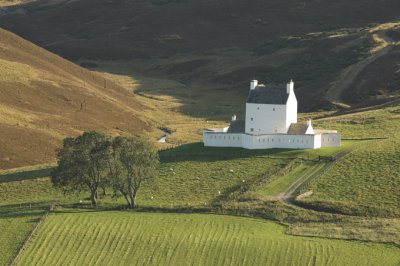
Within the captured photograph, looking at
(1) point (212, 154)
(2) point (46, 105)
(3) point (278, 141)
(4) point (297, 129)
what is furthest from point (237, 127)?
(2) point (46, 105)

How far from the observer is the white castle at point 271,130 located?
8469 cm

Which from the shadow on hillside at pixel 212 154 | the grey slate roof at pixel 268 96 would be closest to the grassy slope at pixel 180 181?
the shadow on hillside at pixel 212 154

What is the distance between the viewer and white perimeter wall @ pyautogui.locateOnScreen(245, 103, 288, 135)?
8631 centimetres

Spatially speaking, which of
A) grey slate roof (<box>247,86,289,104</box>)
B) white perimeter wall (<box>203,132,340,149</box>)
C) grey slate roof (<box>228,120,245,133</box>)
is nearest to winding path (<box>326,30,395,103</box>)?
grey slate roof (<box>228,120,245,133</box>)

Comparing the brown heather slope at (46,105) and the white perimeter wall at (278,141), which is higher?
the brown heather slope at (46,105)

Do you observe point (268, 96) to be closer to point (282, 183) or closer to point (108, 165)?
point (282, 183)

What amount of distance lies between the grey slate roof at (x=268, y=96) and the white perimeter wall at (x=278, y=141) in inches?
161

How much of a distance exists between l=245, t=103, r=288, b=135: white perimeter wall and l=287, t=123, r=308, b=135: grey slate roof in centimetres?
71

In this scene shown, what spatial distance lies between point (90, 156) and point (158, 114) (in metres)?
70.9

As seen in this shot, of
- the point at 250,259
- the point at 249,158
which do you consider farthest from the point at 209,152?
the point at 250,259

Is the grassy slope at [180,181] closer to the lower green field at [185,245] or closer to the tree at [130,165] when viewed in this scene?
the tree at [130,165]

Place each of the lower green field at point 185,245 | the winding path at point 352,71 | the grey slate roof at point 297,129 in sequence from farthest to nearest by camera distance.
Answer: the winding path at point 352,71 → the grey slate roof at point 297,129 → the lower green field at point 185,245

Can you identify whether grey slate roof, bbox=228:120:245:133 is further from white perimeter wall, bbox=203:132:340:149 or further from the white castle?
white perimeter wall, bbox=203:132:340:149

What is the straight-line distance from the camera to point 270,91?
288 feet
